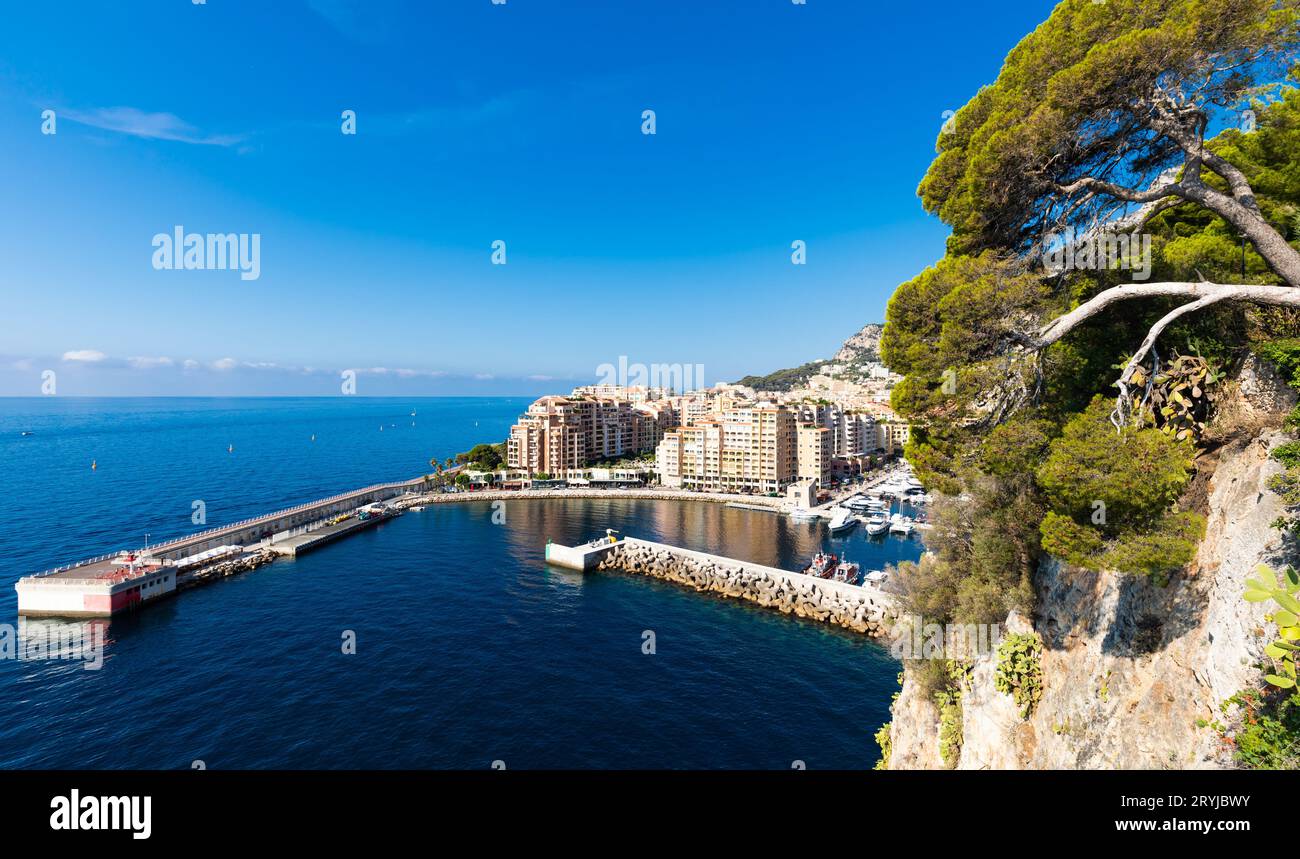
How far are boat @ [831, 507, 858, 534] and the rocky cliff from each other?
4557 centimetres

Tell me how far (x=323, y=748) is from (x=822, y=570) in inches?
1205

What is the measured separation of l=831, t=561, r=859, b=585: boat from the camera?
124 ft

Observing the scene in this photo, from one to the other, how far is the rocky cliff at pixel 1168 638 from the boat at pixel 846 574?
96.2 feet

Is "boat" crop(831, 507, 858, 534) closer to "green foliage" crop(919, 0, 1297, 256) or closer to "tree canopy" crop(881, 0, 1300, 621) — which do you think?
"tree canopy" crop(881, 0, 1300, 621)

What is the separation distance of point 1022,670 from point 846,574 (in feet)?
99.1

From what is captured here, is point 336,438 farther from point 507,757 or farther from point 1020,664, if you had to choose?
point 1020,664

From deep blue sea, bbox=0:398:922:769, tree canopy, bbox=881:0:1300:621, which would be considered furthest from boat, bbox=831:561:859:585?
tree canopy, bbox=881:0:1300:621

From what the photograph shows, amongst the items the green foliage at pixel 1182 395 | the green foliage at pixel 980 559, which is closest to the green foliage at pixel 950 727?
the green foliage at pixel 980 559

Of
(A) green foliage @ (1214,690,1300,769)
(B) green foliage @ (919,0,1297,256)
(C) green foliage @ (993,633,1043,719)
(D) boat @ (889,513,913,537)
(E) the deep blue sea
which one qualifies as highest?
(B) green foliage @ (919,0,1297,256)

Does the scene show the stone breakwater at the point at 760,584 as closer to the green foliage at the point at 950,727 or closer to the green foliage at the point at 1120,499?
the green foliage at the point at 950,727

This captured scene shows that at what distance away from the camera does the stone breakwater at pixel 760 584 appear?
31.9m

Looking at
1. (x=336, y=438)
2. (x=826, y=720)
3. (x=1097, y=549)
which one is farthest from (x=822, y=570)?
(x=336, y=438)

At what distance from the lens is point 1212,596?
667 centimetres

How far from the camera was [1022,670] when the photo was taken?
955cm
